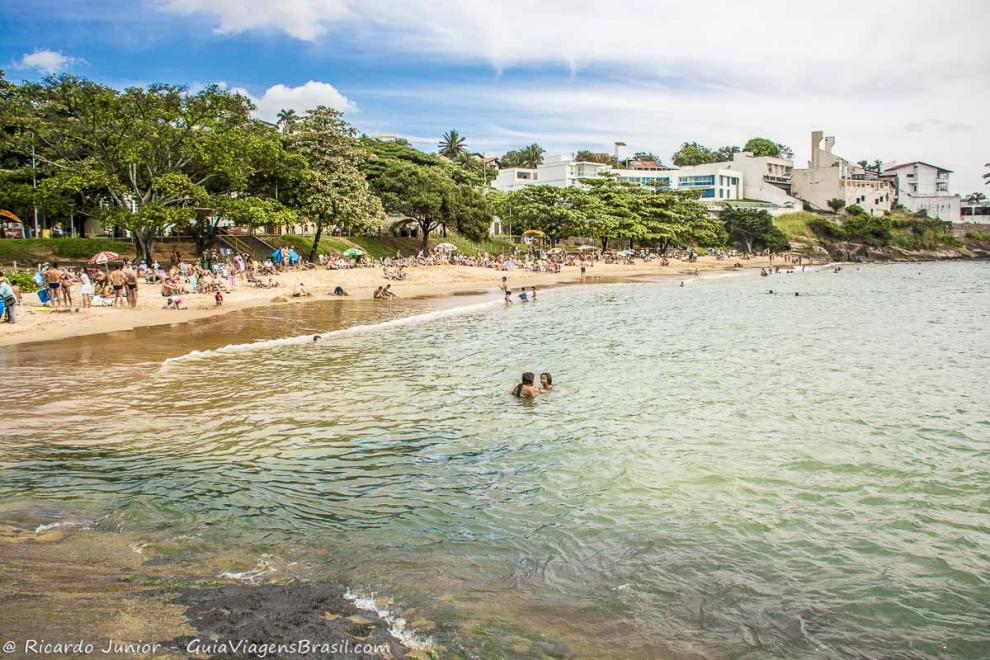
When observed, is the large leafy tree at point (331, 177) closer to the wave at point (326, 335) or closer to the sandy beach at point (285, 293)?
the sandy beach at point (285, 293)

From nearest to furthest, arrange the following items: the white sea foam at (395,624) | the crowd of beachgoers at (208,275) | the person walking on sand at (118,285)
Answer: the white sea foam at (395,624) → the crowd of beachgoers at (208,275) → the person walking on sand at (118,285)

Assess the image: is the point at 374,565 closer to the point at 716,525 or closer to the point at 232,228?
the point at 716,525

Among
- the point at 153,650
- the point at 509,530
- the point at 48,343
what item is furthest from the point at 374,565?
the point at 48,343

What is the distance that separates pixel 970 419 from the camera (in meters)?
12.9

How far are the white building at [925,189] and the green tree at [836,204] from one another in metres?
20.6

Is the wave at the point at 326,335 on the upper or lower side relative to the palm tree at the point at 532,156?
lower

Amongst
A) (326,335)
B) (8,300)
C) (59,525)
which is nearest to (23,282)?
(8,300)

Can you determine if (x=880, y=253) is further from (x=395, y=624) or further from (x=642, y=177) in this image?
(x=395, y=624)

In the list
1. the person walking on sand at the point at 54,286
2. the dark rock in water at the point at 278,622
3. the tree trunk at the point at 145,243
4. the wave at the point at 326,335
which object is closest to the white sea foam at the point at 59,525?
the dark rock in water at the point at 278,622

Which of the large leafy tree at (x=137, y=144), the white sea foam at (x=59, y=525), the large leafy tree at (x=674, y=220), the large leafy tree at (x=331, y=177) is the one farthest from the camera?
the large leafy tree at (x=674, y=220)

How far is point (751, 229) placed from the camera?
315 feet

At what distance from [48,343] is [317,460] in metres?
14.5

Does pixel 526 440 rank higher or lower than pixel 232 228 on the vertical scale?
lower

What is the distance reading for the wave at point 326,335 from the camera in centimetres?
1839
